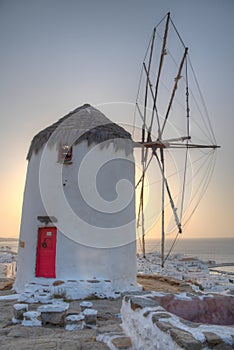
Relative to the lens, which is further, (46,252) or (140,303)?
(46,252)

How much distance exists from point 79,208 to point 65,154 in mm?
1983

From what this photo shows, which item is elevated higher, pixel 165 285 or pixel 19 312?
pixel 19 312

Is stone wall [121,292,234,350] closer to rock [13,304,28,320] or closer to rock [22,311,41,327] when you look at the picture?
rock [22,311,41,327]

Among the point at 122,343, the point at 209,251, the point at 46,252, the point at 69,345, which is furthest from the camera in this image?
the point at 209,251

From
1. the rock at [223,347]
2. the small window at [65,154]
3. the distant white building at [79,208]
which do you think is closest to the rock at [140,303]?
the rock at [223,347]

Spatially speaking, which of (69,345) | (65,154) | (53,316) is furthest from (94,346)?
(65,154)

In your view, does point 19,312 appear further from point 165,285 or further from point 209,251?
point 209,251

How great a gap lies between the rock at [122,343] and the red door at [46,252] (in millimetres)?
5538

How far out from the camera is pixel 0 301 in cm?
876

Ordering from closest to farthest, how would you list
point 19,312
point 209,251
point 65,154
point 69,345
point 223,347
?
point 223,347
point 69,345
point 19,312
point 65,154
point 209,251

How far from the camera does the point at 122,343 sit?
443cm

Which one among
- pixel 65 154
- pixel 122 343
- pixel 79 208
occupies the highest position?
pixel 65 154

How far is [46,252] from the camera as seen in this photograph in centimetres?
1009

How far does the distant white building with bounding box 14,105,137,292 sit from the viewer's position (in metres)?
10.0
